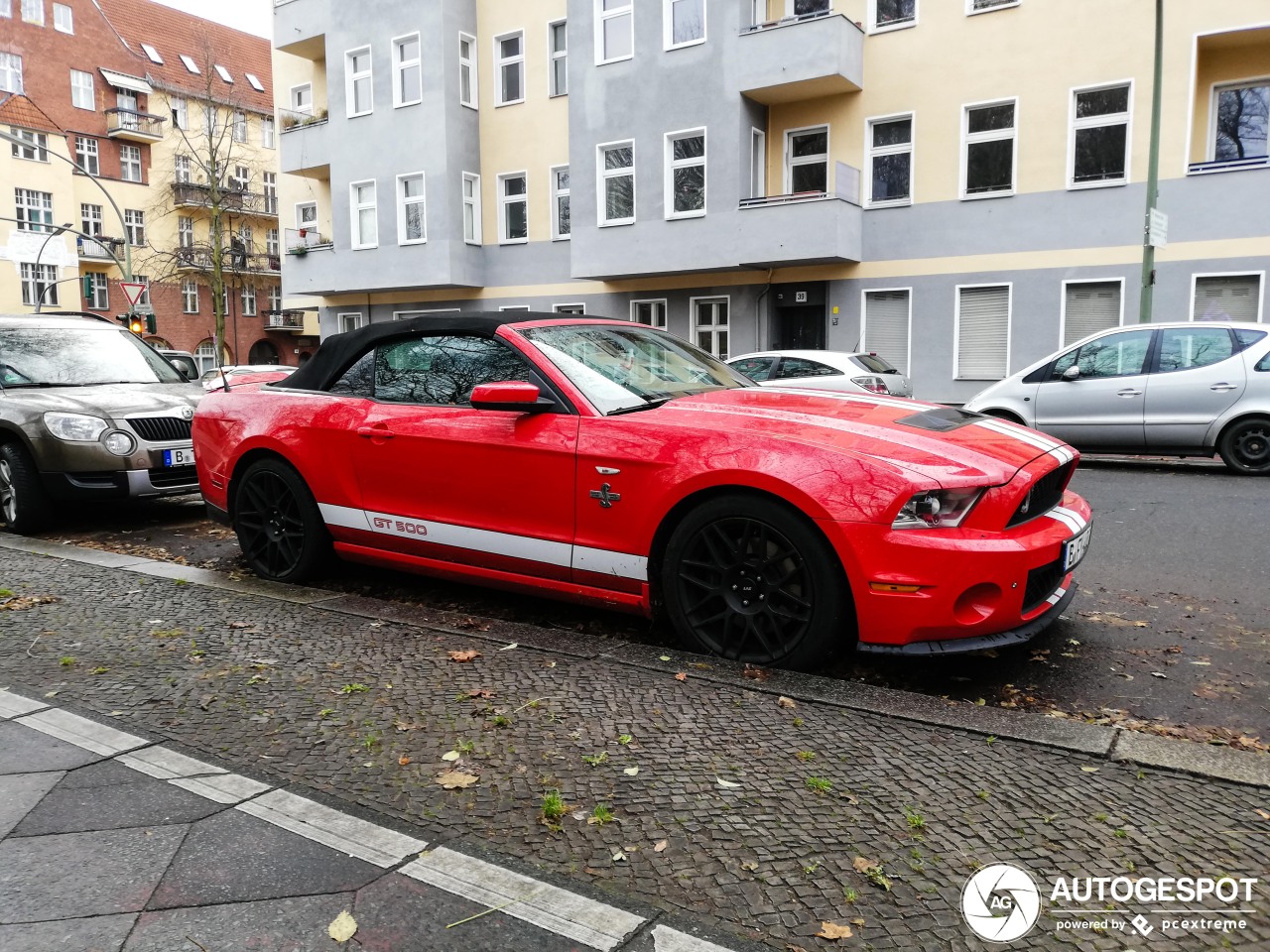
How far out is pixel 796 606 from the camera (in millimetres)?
4219

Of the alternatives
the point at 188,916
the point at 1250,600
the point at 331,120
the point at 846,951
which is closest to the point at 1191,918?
the point at 846,951

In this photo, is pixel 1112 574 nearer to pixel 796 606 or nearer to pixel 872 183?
pixel 796 606

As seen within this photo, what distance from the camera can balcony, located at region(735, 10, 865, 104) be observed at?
20.3m

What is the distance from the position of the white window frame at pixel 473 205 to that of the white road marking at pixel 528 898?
1044 inches

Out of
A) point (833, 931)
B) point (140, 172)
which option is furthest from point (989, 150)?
point (140, 172)

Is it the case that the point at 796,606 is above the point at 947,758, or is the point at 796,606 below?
above

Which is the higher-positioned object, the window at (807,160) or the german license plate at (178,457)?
the window at (807,160)

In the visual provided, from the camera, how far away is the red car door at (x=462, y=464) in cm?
488

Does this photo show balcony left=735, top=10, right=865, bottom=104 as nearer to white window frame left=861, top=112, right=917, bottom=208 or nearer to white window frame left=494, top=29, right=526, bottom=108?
white window frame left=861, top=112, right=917, bottom=208

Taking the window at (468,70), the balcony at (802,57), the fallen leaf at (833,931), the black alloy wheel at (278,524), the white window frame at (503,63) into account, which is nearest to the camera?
the fallen leaf at (833,931)

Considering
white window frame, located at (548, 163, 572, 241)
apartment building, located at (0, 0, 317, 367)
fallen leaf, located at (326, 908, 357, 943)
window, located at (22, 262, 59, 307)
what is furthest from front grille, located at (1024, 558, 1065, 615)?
window, located at (22, 262, 59, 307)

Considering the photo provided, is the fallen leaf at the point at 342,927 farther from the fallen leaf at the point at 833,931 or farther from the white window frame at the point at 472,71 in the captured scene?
the white window frame at the point at 472,71

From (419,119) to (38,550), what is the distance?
2278cm

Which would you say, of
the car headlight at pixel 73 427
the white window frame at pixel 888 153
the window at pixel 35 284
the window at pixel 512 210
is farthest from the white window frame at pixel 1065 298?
the window at pixel 35 284
